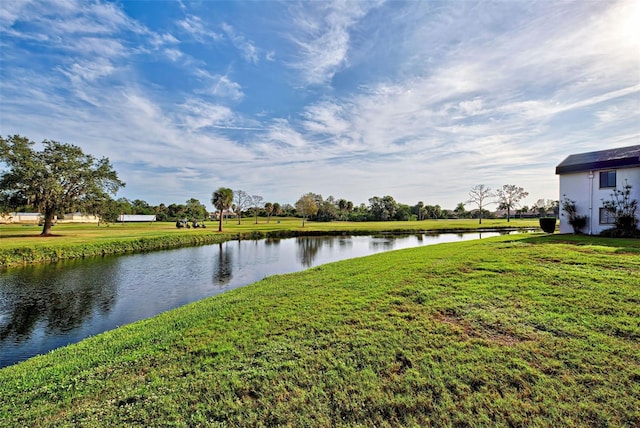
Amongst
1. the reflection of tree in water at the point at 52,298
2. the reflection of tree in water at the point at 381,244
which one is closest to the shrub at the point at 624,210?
the reflection of tree in water at the point at 381,244

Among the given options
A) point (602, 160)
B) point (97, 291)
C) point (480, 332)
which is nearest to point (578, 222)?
point (602, 160)

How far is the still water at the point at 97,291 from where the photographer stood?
8352 mm

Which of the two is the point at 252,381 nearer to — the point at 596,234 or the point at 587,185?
the point at 596,234

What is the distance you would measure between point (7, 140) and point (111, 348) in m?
32.2

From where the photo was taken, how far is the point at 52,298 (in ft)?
37.4

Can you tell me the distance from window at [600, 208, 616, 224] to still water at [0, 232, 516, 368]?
61.5 ft

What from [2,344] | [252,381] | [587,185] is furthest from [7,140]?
[587,185]

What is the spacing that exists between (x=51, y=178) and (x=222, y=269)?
68.4 feet

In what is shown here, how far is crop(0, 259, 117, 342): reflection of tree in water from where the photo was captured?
8.92m

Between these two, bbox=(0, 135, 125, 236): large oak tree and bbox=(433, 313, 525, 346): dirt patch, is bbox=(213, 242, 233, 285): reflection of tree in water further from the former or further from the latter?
bbox=(0, 135, 125, 236): large oak tree

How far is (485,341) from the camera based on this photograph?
4.43 meters

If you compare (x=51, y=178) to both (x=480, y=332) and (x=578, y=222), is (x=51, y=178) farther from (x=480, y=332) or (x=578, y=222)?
(x=578, y=222)

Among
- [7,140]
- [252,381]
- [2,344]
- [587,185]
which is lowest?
[2,344]

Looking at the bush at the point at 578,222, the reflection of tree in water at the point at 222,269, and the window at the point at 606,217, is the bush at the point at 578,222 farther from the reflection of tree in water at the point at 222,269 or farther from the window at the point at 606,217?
the reflection of tree in water at the point at 222,269
